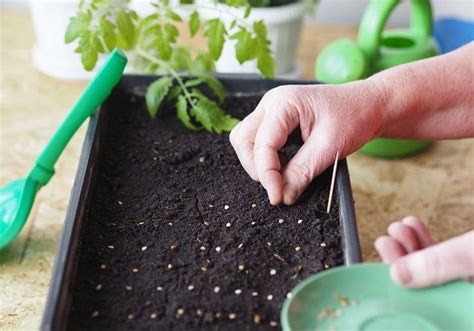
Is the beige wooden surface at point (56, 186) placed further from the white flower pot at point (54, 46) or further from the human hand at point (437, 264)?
the human hand at point (437, 264)

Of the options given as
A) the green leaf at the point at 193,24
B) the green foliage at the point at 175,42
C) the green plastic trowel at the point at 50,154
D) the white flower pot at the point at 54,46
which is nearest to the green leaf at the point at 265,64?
the green foliage at the point at 175,42

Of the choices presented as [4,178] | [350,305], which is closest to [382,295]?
[350,305]

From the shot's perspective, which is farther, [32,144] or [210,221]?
[32,144]

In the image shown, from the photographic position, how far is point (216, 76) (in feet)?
3.90

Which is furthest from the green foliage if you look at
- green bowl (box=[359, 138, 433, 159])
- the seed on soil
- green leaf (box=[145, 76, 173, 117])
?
the seed on soil

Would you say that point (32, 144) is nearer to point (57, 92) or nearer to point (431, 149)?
point (57, 92)

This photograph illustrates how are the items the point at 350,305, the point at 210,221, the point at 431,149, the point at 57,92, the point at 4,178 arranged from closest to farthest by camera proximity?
the point at 350,305
the point at 210,221
the point at 4,178
the point at 431,149
the point at 57,92

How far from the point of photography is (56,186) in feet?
3.89

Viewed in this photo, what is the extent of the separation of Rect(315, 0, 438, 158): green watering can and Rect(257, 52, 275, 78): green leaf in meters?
0.16

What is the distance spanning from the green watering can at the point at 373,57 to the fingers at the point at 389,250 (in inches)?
21.7

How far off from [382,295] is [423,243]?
0.08 metres

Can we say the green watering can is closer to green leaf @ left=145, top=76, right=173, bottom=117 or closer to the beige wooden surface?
the beige wooden surface

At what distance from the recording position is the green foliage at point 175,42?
107cm

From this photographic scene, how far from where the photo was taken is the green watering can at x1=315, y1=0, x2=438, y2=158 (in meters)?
1.23
